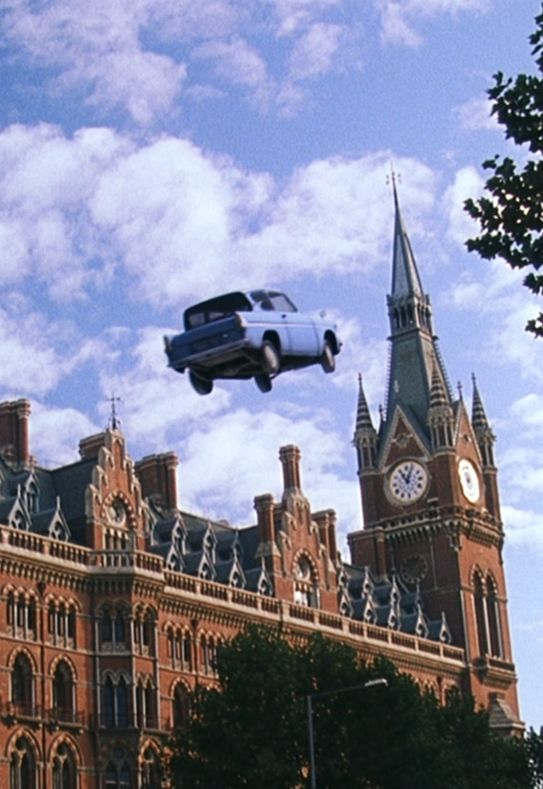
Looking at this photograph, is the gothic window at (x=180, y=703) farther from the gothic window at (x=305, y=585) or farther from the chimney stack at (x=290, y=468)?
the chimney stack at (x=290, y=468)

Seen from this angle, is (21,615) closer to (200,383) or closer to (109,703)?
(109,703)

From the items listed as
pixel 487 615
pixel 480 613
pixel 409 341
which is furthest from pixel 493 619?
pixel 409 341

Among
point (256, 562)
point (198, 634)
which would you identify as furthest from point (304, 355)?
point (256, 562)

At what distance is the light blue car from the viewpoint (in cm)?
3997

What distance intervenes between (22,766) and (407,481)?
2094 inches

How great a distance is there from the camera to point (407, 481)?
128 meters

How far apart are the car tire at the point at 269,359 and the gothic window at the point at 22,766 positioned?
44.8 meters

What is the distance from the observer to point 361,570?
12462 centimetres

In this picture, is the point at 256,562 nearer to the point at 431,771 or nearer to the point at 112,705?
the point at 112,705

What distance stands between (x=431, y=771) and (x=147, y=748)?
691 inches

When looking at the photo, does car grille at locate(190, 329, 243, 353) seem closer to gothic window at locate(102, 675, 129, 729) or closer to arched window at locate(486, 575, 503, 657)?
gothic window at locate(102, 675, 129, 729)

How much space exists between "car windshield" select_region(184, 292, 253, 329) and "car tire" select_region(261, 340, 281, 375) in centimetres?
106

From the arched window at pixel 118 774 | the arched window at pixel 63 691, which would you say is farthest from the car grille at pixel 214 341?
the arched window at pixel 118 774

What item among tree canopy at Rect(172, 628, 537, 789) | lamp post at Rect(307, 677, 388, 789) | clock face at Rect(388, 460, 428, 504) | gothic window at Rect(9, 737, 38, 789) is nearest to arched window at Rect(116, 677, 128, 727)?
gothic window at Rect(9, 737, 38, 789)
